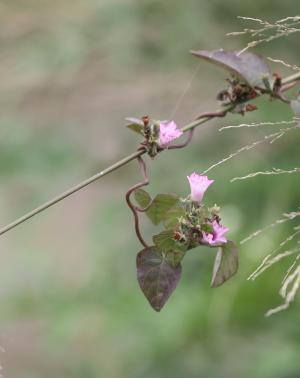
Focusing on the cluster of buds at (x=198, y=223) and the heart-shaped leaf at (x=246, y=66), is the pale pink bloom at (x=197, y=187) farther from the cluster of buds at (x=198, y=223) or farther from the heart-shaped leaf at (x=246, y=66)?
the heart-shaped leaf at (x=246, y=66)

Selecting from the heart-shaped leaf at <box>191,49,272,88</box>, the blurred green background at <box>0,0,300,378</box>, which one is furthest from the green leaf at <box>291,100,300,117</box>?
the blurred green background at <box>0,0,300,378</box>

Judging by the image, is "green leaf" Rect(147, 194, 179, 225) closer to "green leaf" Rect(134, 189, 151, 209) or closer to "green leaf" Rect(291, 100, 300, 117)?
"green leaf" Rect(134, 189, 151, 209)

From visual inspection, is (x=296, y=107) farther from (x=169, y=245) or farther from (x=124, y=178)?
(x=124, y=178)

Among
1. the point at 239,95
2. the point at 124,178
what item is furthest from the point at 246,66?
the point at 124,178

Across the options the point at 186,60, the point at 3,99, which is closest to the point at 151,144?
the point at 186,60

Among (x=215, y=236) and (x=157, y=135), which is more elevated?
(x=157, y=135)

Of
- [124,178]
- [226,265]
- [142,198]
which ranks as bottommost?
[226,265]

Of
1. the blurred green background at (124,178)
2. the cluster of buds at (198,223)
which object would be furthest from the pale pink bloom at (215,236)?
the blurred green background at (124,178)

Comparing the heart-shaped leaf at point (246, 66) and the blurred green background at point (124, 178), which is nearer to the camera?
the heart-shaped leaf at point (246, 66)
